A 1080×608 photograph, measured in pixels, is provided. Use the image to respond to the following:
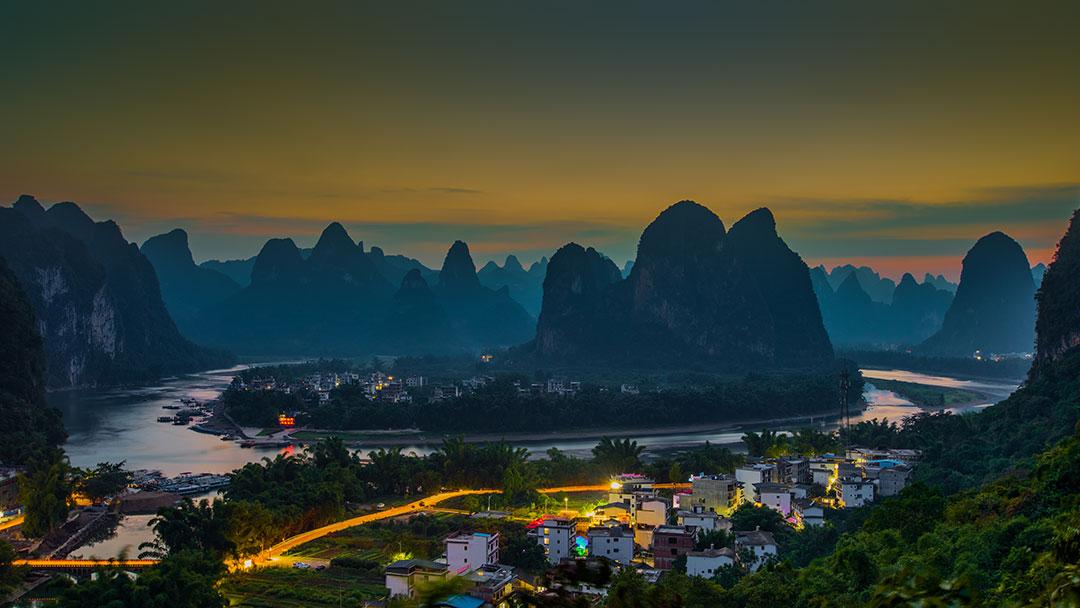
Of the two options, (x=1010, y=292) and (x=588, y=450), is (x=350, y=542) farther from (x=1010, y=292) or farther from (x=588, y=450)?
(x=1010, y=292)

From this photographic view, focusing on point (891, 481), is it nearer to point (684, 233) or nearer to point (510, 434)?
point (510, 434)

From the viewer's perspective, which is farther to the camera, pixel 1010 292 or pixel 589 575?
pixel 1010 292

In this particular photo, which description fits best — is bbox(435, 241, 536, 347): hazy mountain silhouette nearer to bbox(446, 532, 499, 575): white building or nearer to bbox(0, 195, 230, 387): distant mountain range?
bbox(0, 195, 230, 387): distant mountain range

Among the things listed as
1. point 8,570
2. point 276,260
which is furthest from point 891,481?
point 276,260

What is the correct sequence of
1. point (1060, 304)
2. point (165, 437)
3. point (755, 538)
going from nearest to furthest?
point (755, 538) < point (1060, 304) < point (165, 437)

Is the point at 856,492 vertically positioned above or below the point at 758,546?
above

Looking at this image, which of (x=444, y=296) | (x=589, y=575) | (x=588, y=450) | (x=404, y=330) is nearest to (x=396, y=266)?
(x=444, y=296)
